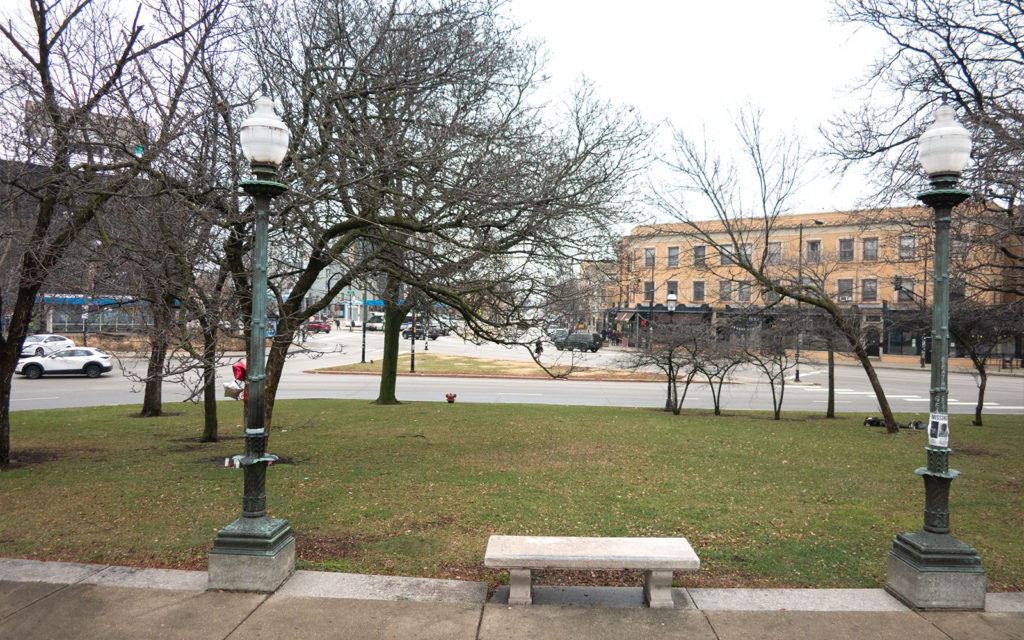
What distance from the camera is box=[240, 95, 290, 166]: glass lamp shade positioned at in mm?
4875

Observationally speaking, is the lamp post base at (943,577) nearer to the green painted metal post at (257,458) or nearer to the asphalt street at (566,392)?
the green painted metal post at (257,458)

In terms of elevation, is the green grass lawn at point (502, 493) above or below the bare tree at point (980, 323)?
below

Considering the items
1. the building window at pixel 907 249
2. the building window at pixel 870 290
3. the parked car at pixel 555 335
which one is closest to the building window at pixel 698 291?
the building window at pixel 870 290

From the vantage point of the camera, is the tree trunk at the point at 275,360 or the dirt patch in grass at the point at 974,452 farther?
the dirt patch in grass at the point at 974,452

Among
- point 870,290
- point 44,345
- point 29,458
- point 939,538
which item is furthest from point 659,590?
point 44,345

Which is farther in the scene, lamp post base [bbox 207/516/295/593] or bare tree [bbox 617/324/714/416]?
bare tree [bbox 617/324/714/416]

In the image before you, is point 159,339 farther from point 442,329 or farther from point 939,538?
point 939,538

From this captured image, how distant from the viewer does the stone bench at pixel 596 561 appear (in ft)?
14.9

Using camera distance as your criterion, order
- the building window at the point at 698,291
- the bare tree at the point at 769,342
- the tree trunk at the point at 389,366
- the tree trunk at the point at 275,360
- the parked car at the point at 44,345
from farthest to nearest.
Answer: the building window at the point at 698,291
the parked car at the point at 44,345
the tree trunk at the point at 389,366
the bare tree at the point at 769,342
the tree trunk at the point at 275,360

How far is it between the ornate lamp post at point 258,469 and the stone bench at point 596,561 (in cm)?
174

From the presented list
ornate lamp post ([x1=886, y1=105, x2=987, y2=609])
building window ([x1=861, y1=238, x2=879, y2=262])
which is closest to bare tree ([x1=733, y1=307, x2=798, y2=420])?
building window ([x1=861, y1=238, x2=879, y2=262])

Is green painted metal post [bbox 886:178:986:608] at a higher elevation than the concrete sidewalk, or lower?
higher

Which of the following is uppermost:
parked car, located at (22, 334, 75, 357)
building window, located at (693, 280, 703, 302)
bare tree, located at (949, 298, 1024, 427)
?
building window, located at (693, 280, 703, 302)

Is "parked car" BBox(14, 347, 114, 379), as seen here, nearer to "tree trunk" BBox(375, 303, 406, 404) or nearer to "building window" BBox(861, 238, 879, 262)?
"tree trunk" BBox(375, 303, 406, 404)
